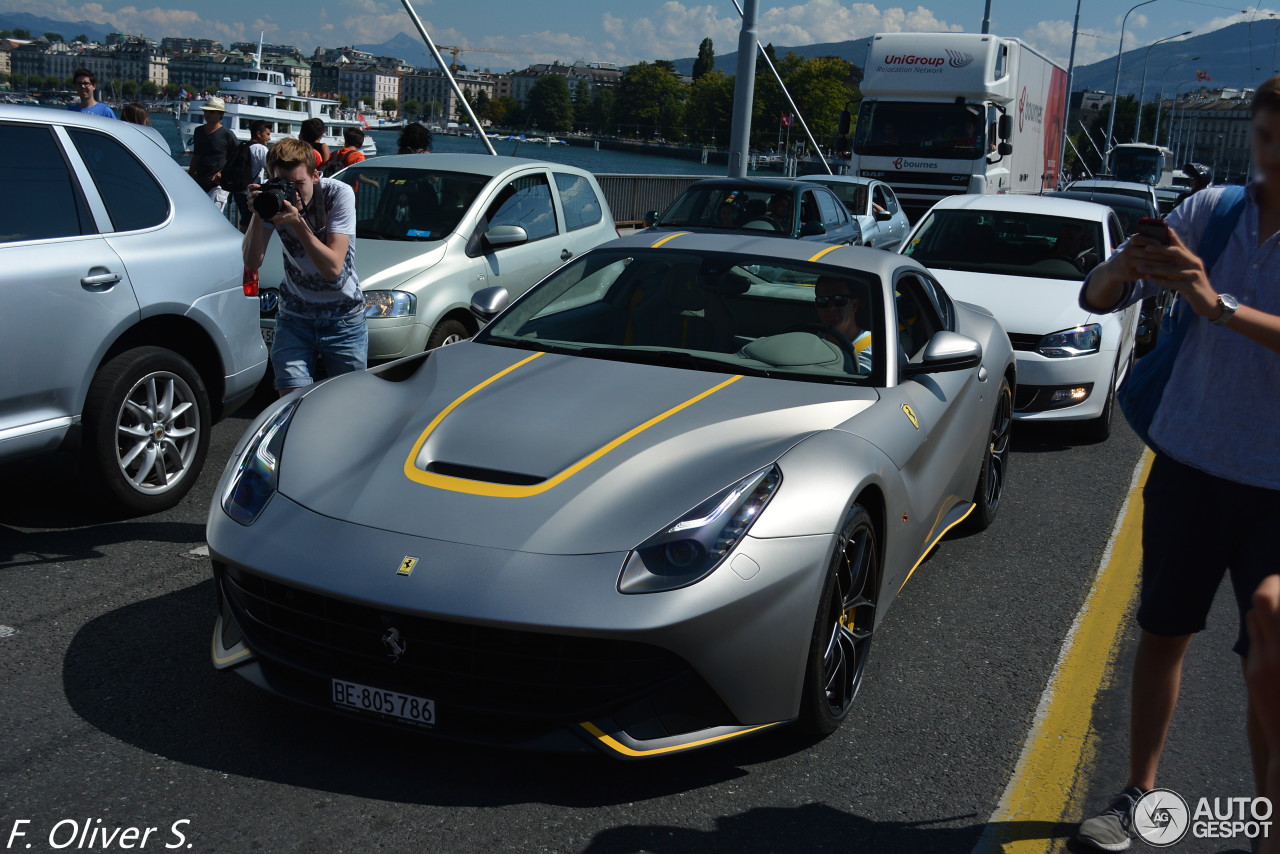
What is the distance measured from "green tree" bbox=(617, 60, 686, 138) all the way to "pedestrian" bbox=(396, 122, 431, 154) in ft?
390

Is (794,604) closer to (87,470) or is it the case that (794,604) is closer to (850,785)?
(850,785)

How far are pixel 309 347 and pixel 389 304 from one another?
2428mm

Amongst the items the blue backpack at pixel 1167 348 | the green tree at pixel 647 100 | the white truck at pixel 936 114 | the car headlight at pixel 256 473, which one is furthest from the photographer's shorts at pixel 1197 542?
the green tree at pixel 647 100

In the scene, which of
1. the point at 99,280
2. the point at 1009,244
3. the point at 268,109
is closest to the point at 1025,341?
the point at 1009,244

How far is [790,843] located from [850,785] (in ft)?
1.20

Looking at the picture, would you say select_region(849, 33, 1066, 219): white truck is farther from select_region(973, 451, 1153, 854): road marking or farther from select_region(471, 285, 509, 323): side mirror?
select_region(471, 285, 509, 323): side mirror

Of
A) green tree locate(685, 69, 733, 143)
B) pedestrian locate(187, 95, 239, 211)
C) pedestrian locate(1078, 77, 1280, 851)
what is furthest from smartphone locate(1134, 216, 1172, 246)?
green tree locate(685, 69, 733, 143)

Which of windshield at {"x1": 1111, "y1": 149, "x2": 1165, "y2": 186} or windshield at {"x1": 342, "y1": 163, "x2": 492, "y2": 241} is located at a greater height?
windshield at {"x1": 1111, "y1": 149, "x2": 1165, "y2": 186}

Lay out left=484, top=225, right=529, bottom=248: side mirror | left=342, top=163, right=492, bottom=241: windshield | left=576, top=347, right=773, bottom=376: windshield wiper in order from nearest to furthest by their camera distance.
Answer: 1. left=576, top=347, right=773, bottom=376: windshield wiper
2. left=484, top=225, right=529, bottom=248: side mirror
3. left=342, top=163, right=492, bottom=241: windshield

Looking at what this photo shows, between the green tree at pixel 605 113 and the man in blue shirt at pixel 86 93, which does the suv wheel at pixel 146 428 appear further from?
the green tree at pixel 605 113

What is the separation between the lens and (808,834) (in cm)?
302

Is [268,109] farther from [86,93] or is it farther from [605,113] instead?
[605,113]

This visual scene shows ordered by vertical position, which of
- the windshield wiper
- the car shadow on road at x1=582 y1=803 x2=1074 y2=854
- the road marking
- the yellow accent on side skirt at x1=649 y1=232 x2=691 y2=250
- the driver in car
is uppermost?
the yellow accent on side skirt at x1=649 y1=232 x2=691 y2=250

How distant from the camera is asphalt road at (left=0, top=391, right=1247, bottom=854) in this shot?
2947mm
